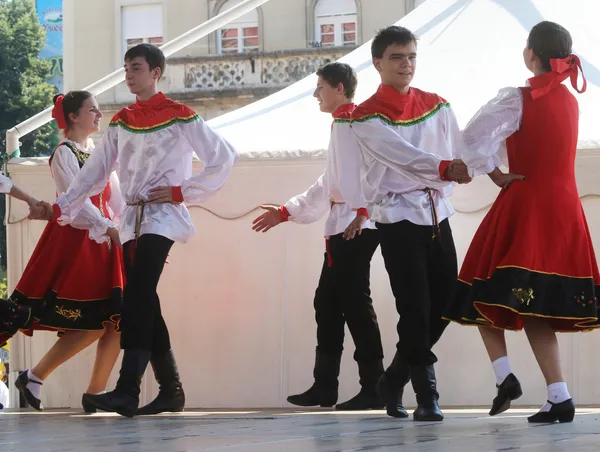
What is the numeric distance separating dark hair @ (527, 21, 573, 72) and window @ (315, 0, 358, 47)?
24565mm

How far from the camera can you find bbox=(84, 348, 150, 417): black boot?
5.02m

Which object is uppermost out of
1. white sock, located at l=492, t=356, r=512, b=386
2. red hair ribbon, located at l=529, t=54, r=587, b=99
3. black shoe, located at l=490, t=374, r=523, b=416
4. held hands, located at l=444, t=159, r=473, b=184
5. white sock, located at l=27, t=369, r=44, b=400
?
red hair ribbon, located at l=529, t=54, r=587, b=99

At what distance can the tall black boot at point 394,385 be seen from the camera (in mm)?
4938

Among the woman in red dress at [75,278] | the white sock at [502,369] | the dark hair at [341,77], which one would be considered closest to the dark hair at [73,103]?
the woman in red dress at [75,278]

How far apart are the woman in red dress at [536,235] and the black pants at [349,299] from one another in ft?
3.88

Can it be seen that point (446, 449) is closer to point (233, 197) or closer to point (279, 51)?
point (233, 197)

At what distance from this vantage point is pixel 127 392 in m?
5.12

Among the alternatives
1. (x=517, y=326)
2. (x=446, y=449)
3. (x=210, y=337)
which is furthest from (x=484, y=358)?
(x=446, y=449)

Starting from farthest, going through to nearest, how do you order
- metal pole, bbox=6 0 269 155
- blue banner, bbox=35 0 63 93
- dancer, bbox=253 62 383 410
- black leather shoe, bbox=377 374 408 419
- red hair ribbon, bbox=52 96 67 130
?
blue banner, bbox=35 0 63 93 → metal pole, bbox=6 0 269 155 → red hair ribbon, bbox=52 96 67 130 → dancer, bbox=253 62 383 410 → black leather shoe, bbox=377 374 408 419

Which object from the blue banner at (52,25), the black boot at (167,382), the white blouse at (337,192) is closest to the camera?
the white blouse at (337,192)

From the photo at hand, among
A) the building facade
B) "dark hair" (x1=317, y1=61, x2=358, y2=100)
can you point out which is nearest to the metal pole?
"dark hair" (x1=317, y1=61, x2=358, y2=100)

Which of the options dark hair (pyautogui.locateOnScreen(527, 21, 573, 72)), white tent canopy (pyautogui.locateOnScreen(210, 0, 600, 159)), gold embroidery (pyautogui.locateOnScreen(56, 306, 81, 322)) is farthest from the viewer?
white tent canopy (pyautogui.locateOnScreen(210, 0, 600, 159))

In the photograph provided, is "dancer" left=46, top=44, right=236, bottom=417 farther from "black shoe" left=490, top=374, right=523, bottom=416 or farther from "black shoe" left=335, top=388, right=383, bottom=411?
"black shoe" left=490, top=374, right=523, bottom=416

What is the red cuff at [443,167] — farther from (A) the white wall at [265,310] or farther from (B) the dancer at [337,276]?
(A) the white wall at [265,310]
